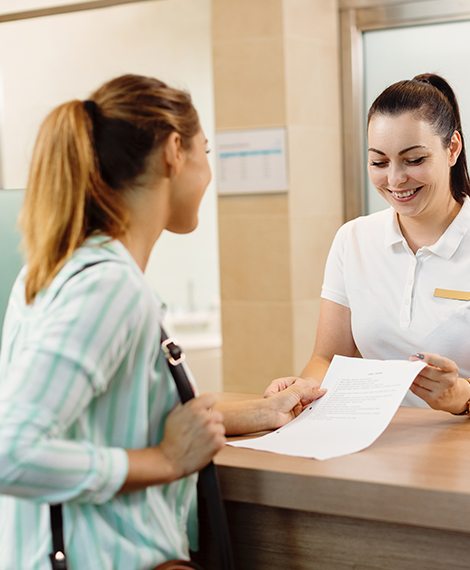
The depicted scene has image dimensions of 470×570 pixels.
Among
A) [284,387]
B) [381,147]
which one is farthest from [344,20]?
[284,387]

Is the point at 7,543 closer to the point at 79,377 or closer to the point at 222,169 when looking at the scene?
the point at 79,377

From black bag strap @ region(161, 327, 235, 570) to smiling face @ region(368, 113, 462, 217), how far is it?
1090 mm

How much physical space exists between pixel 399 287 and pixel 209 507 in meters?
1.13

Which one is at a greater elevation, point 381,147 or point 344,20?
point 344,20

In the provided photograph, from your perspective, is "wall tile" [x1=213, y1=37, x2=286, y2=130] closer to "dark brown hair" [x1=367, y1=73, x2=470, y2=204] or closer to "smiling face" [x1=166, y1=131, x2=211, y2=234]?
"dark brown hair" [x1=367, y1=73, x2=470, y2=204]

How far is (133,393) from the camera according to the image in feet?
4.63

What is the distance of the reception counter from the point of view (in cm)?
148

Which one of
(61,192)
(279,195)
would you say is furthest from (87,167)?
(279,195)

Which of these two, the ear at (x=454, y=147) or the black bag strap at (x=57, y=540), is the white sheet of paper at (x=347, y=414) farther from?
the ear at (x=454, y=147)

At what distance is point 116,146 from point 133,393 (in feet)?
1.28

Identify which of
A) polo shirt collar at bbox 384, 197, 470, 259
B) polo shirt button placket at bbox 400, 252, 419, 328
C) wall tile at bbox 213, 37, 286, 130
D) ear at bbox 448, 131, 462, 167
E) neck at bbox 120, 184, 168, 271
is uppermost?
wall tile at bbox 213, 37, 286, 130

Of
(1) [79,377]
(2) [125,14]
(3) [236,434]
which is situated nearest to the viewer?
(1) [79,377]

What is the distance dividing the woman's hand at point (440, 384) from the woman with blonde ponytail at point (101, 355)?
0.62 metres

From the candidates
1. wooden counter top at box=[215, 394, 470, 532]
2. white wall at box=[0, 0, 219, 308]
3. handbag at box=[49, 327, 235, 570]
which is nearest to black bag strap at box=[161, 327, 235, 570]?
handbag at box=[49, 327, 235, 570]
